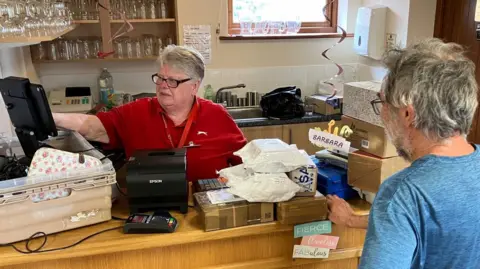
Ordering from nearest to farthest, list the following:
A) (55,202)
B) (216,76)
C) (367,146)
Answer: (55,202) < (367,146) < (216,76)

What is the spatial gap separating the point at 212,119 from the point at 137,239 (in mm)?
910

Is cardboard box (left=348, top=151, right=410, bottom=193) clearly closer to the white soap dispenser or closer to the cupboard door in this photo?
the cupboard door

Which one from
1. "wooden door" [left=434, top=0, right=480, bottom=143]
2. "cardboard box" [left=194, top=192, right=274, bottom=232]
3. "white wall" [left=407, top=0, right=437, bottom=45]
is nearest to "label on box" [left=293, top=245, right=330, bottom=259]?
"cardboard box" [left=194, top=192, right=274, bottom=232]

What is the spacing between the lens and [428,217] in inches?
42.4

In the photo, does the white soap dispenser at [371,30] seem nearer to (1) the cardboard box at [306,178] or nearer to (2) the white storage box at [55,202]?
(1) the cardboard box at [306,178]

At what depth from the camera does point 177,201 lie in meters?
1.62

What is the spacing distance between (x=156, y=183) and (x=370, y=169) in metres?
0.76

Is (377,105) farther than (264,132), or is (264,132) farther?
(264,132)

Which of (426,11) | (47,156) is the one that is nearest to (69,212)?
(47,156)

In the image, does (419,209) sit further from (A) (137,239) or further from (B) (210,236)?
A: (A) (137,239)

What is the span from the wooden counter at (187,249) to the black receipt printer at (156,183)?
0.08 meters

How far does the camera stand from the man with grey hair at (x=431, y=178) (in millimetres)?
1070

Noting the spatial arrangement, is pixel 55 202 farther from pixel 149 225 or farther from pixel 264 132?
pixel 264 132

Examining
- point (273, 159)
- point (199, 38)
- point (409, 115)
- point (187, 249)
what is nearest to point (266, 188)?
point (273, 159)
